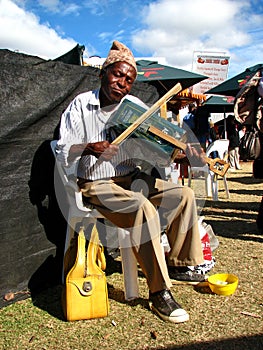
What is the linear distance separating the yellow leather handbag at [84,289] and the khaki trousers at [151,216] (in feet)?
0.96

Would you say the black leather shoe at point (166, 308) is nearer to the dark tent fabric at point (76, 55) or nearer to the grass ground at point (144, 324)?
the grass ground at point (144, 324)

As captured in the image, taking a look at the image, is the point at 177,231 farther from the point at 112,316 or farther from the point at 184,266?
the point at 112,316

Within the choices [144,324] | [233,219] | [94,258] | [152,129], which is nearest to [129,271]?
[94,258]

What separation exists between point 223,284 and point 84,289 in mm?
1058

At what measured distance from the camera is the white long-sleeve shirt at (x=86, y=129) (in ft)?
8.57

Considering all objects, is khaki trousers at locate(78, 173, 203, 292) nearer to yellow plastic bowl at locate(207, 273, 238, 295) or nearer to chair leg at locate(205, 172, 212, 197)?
yellow plastic bowl at locate(207, 273, 238, 295)

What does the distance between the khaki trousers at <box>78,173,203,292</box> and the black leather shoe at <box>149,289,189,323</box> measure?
5 centimetres

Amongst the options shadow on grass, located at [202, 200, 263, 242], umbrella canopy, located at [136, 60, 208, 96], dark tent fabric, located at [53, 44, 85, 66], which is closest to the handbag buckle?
shadow on grass, located at [202, 200, 263, 242]

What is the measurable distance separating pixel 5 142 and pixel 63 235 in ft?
3.21

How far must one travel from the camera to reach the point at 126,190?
106 inches

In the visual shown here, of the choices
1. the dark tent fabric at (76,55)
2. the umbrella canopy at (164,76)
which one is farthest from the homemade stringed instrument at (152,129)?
the umbrella canopy at (164,76)

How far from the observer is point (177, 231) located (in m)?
2.80

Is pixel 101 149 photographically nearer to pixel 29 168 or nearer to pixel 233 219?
pixel 29 168

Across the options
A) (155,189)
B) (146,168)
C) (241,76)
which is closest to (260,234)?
(146,168)
